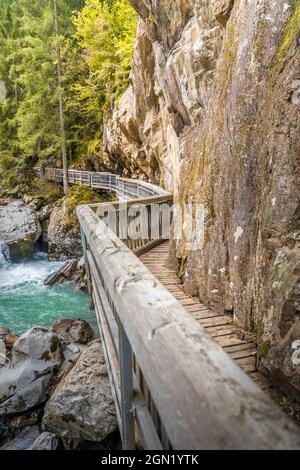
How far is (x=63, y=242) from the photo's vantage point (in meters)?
16.2

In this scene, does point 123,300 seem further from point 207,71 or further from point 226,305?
point 207,71

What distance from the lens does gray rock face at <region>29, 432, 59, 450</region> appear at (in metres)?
3.01

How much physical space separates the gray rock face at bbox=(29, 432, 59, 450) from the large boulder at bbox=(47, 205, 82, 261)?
1297 cm

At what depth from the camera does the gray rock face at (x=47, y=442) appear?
3.01 m

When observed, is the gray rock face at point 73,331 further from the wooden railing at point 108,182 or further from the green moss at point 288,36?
the wooden railing at point 108,182

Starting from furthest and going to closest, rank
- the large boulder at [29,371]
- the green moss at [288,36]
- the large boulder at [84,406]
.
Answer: the large boulder at [29,371], the large boulder at [84,406], the green moss at [288,36]

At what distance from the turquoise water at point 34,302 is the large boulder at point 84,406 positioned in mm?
3781

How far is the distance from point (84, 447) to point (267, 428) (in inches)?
117

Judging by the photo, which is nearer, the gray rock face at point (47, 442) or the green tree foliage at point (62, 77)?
the gray rock face at point (47, 442)

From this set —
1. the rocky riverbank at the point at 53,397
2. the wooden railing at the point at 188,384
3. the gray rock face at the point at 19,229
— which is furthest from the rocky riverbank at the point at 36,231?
the wooden railing at the point at 188,384

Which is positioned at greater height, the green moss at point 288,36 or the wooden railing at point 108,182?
A: the green moss at point 288,36

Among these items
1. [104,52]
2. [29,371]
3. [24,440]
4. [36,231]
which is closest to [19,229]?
[36,231]

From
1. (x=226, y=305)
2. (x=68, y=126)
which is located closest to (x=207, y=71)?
(x=226, y=305)

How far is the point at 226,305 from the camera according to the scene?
3.82 m
